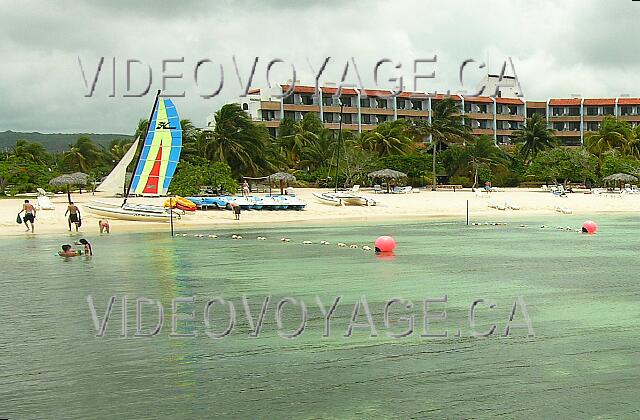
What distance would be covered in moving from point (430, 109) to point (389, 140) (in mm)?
28868

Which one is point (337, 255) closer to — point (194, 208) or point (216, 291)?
point (216, 291)

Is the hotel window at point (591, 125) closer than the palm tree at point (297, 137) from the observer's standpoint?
No

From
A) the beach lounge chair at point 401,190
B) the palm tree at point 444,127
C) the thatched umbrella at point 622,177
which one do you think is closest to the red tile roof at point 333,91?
the palm tree at point 444,127

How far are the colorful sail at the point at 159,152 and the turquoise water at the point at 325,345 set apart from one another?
19.1 m

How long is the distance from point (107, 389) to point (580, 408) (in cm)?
546

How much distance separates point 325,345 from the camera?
37.1 feet

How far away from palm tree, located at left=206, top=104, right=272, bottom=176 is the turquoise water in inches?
1700

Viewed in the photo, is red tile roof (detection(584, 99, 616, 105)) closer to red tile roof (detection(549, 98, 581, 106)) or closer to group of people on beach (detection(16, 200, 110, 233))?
red tile roof (detection(549, 98, 581, 106))

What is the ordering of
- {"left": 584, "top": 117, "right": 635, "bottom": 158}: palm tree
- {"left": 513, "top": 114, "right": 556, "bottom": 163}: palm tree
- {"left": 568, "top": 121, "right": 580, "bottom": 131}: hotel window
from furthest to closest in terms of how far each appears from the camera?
1. {"left": 568, "top": 121, "right": 580, "bottom": 131}: hotel window
2. {"left": 513, "top": 114, "right": 556, "bottom": 163}: palm tree
3. {"left": 584, "top": 117, "right": 635, "bottom": 158}: palm tree

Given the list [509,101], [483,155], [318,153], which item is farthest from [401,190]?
[509,101]

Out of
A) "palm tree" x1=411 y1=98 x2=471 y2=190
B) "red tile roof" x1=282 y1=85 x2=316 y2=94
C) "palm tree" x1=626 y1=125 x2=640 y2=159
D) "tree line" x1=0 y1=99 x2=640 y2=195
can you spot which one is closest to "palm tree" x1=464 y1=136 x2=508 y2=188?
"tree line" x1=0 y1=99 x2=640 y2=195

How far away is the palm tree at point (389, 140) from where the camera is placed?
7912cm

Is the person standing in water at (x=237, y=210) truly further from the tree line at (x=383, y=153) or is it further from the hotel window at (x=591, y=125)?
the hotel window at (x=591, y=125)

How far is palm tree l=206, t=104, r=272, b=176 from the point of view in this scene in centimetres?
6562
